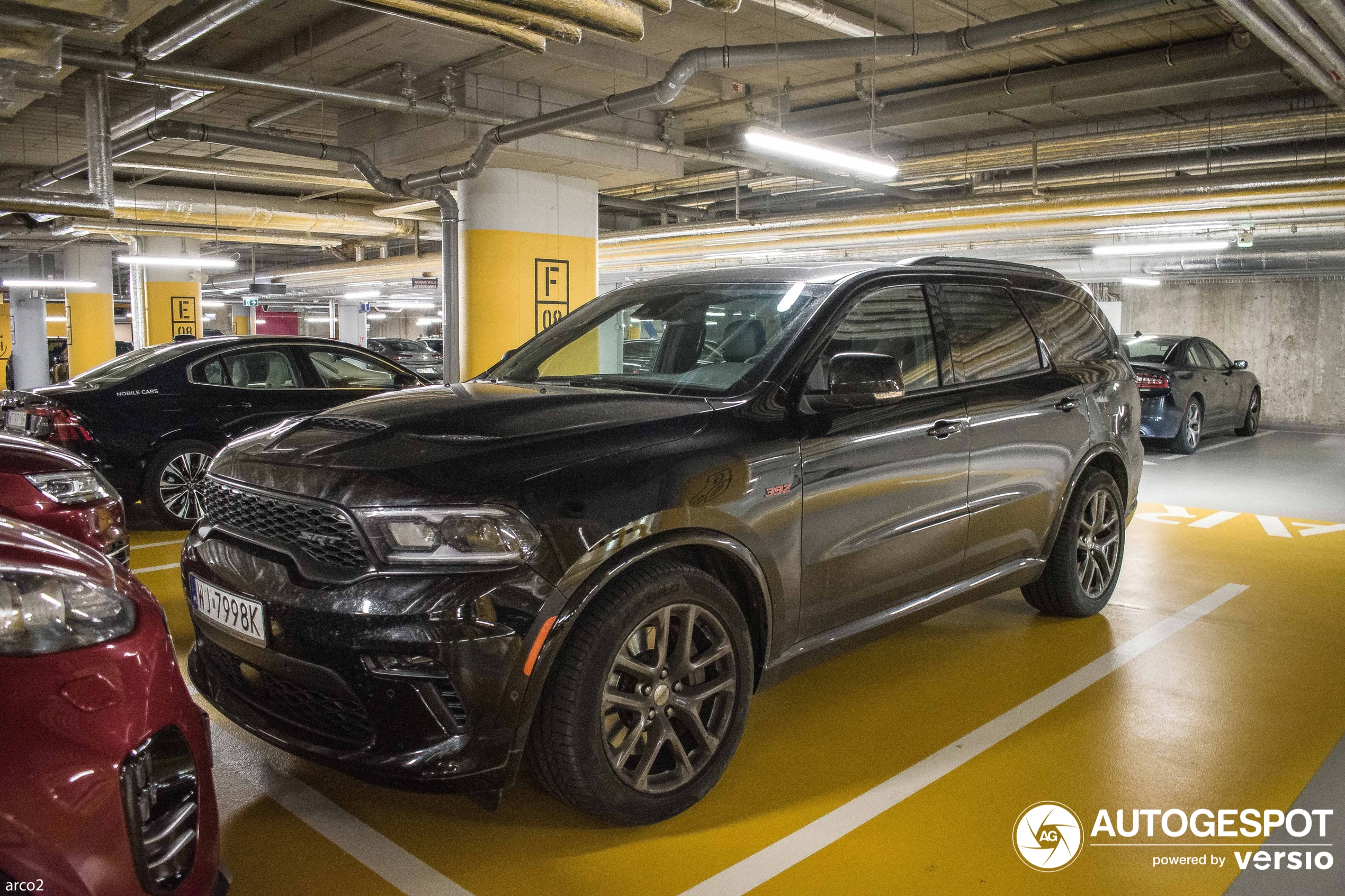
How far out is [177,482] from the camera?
683 cm

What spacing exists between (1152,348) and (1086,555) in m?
8.21

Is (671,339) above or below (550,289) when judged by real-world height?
below

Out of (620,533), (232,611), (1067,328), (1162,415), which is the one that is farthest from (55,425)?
(1162,415)

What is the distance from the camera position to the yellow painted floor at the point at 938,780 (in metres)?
2.46

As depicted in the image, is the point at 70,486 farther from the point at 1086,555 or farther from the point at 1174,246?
the point at 1174,246

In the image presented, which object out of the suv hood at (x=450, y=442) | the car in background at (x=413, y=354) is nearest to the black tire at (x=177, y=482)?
the suv hood at (x=450, y=442)

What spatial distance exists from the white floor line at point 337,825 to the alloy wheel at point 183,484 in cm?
404

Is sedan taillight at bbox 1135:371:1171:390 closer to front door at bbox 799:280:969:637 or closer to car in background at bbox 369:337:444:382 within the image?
front door at bbox 799:280:969:637

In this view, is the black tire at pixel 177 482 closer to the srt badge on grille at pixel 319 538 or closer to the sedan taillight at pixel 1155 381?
the srt badge on grille at pixel 319 538

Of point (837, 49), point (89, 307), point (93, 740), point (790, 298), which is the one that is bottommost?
point (93, 740)

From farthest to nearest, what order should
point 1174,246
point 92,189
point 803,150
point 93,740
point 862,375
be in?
point 1174,246
point 92,189
point 803,150
point 862,375
point 93,740

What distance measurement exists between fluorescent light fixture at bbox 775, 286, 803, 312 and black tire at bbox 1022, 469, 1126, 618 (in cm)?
182

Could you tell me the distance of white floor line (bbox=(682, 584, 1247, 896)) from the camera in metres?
2.44

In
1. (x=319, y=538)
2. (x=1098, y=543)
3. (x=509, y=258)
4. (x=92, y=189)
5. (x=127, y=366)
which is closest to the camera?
(x=319, y=538)
